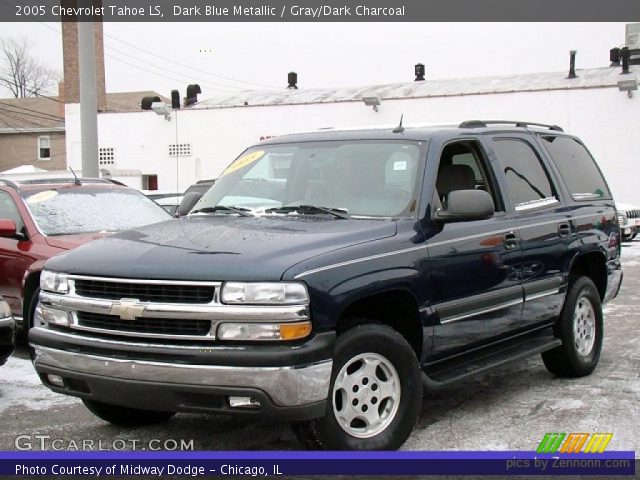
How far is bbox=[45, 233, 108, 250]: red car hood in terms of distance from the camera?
7.39 meters

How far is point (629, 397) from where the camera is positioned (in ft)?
18.7

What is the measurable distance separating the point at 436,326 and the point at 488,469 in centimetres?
89

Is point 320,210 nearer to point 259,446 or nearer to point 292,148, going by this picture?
point 292,148

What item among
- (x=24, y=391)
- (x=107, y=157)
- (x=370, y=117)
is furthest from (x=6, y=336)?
(x=107, y=157)

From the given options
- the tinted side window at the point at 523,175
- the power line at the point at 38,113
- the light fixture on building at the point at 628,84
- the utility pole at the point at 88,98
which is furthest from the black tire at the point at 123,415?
the power line at the point at 38,113

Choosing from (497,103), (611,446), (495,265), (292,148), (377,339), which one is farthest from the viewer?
(497,103)

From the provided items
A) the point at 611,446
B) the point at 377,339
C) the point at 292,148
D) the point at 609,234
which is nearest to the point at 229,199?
the point at 292,148

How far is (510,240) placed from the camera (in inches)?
215

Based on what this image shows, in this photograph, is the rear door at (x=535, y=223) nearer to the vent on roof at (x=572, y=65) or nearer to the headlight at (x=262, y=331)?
the headlight at (x=262, y=331)

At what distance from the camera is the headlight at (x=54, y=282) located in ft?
14.4

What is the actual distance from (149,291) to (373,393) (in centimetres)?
132

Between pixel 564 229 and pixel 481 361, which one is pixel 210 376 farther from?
pixel 564 229

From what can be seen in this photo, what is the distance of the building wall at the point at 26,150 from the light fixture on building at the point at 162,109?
41.1 feet

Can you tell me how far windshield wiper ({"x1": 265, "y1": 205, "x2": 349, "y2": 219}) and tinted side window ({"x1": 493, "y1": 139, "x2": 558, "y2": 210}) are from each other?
1509mm
